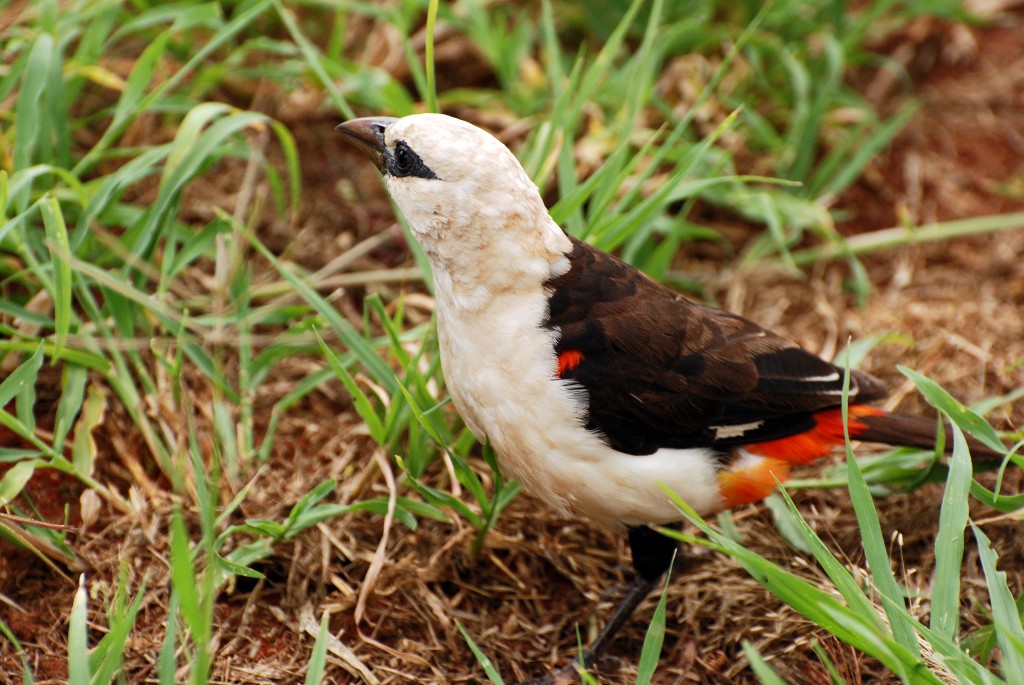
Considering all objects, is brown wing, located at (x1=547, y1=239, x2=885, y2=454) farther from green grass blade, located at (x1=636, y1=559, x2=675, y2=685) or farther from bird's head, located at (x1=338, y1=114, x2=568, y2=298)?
green grass blade, located at (x1=636, y1=559, x2=675, y2=685)

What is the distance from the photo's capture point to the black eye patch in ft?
9.23

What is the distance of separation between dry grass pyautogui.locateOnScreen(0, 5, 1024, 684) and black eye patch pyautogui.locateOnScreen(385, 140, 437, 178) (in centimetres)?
93

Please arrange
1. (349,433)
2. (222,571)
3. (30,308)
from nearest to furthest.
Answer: (222,571), (30,308), (349,433)

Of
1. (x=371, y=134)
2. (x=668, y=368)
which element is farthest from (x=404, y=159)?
(x=668, y=368)

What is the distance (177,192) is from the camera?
3.38 m

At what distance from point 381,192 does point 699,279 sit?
4.63 ft

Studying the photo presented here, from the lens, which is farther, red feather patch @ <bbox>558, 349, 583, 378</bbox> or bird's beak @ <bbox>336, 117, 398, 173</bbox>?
bird's beak @ <bbox>336, 117, 398, 173</bbox>

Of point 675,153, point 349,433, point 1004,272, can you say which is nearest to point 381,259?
point 349,433

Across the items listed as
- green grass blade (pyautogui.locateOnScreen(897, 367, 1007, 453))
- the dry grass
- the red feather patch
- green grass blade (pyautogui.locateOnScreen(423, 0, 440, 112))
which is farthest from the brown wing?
green grass blade (pyautogui.locateOnScreen(423, 0, 440, 112))

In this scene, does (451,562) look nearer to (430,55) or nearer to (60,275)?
(60,275)

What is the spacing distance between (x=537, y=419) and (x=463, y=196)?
24.7 inches

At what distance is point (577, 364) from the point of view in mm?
2828

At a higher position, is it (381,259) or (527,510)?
(381,259)

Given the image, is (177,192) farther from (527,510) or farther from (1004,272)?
(1004,272)
